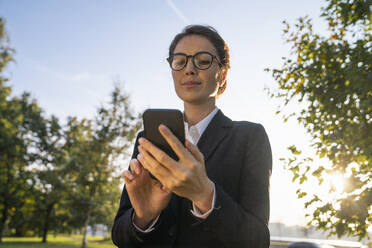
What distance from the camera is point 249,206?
1665 mm

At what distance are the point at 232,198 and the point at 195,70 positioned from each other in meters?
0.90

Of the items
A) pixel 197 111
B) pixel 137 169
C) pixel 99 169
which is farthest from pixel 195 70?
pixel 99 169

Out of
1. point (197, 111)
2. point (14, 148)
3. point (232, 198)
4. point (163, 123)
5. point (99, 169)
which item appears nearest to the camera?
point (163, 123)

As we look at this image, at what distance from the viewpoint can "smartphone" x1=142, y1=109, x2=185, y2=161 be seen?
136 cm

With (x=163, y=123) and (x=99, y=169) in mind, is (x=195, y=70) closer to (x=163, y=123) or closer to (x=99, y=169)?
(x=163, y=123)

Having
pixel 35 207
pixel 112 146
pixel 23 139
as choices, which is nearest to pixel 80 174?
pixel 112 146

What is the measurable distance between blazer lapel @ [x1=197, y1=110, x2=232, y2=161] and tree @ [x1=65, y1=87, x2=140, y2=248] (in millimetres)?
22848

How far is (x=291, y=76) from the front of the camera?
25.3 ft

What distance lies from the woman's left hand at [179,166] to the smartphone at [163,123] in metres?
0.09

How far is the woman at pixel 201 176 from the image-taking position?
126 centimetres

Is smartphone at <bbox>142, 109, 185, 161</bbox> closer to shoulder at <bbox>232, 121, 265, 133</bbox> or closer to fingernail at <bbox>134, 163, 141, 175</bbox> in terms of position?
fingernail at <bbox>134, 163, 141, 175</bbox>

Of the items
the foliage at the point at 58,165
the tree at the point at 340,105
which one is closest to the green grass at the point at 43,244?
the foliage at the point at 58,165

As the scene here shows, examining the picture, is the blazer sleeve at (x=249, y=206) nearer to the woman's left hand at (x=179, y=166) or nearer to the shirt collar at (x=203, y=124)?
the woman's left hand at (x=179, y=166)

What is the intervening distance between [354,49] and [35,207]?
37804 mm
